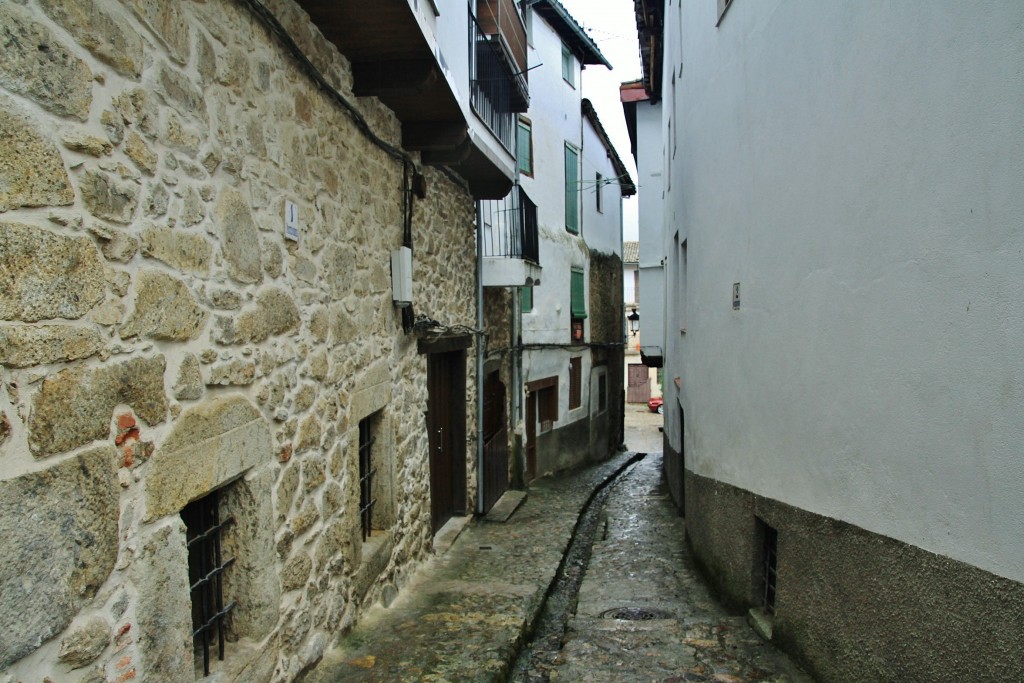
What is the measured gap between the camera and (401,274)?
5.29 m

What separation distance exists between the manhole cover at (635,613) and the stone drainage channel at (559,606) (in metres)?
0.34

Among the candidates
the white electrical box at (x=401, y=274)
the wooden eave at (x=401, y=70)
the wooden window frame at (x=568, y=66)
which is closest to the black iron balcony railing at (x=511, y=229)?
the wooden eave at (x=401, y=70)

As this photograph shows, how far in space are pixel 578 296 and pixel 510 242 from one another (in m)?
6.02

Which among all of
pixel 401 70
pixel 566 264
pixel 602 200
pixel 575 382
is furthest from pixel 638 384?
pixel 401 70

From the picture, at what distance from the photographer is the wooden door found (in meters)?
31.9

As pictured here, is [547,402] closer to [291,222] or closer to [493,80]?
[493,80]

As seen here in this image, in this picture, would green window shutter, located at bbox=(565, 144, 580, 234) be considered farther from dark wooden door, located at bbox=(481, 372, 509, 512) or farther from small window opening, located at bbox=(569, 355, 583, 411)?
dark wooden door, located at bbox=(481, 372, 509, 512)

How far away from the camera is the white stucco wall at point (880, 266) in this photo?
2809 millimetres

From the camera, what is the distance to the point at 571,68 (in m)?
15.5

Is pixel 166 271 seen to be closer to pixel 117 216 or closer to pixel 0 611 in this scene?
pixel 117 216

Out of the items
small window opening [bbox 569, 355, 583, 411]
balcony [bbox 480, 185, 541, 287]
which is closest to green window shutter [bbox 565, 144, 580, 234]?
small window opening [bbox 569, 355, 583, 411]

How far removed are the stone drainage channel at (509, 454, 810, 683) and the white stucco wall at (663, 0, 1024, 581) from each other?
1093mm

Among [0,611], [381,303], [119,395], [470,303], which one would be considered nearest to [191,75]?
[119,395]

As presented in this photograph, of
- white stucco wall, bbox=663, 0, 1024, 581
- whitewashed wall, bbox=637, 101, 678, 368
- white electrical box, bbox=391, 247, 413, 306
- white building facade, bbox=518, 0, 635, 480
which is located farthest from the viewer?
whitewashed wall, bbox=637, 101, 678, 368
